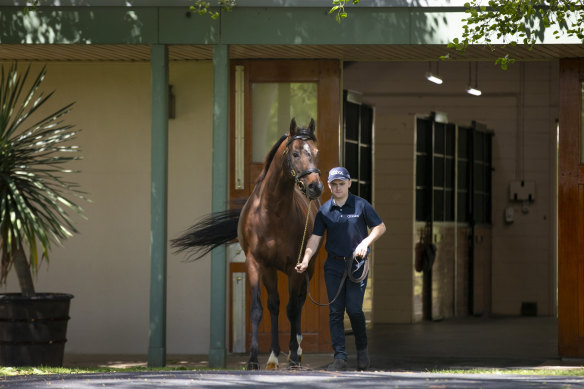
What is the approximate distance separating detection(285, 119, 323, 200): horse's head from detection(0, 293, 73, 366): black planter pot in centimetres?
255

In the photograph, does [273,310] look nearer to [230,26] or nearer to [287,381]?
[230,26]

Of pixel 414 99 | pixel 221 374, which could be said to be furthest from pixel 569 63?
pixel 414 99

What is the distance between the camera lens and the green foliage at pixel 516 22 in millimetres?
8367

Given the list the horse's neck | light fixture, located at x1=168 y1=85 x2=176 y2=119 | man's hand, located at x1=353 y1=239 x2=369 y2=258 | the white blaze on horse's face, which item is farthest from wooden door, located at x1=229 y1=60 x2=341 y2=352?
man's hand, located at x1=353 y1=239 x2=369 y2=258

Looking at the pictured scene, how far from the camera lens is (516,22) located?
9.17 meters

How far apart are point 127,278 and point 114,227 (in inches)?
20.0

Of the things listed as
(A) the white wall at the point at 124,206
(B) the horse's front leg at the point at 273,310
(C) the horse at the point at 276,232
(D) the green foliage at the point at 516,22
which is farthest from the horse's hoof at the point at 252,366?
(D) the green foliage at the point at 516,22

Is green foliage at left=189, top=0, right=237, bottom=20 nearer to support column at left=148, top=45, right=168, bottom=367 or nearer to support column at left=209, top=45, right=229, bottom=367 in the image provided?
support column at left=209, top=45, right=229, bottom=367

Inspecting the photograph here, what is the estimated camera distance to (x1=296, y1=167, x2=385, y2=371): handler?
25.6 ft

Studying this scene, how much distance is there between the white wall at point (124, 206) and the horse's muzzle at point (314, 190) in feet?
9.81

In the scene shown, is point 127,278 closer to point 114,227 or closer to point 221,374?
point 114,227

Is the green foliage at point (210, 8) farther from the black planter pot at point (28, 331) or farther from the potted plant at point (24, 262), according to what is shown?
the black planter pot at point (28, 331)

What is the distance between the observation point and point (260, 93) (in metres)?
10.4

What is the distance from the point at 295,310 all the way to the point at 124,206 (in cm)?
259
